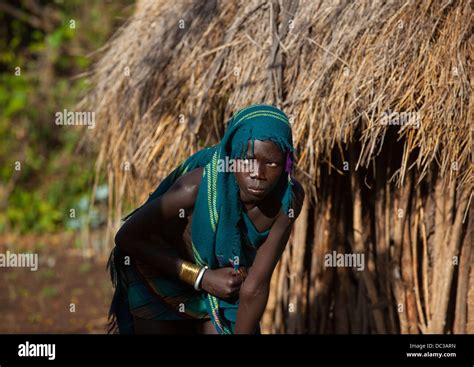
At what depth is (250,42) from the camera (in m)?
4.80

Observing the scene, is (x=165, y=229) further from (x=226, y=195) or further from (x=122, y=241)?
(x=226, y=195)

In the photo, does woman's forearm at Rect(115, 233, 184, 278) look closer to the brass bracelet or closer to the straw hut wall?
the brass bracelet

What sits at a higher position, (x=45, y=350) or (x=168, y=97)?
(x=168, y=97)

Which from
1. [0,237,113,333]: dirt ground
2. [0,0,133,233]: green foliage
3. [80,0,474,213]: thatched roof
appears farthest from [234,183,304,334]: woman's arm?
[0,0,133,233]: green foliage

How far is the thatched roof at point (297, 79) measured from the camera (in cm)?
413

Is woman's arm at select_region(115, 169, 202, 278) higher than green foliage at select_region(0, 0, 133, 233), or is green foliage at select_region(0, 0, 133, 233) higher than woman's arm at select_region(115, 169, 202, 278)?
green foliage at select_region(0, 0, 133, 233)

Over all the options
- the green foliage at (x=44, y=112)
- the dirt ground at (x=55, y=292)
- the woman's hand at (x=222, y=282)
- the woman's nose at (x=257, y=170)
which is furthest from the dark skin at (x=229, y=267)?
the green foliage at (x=44, y=112)

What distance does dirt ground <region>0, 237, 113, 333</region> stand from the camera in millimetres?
7279

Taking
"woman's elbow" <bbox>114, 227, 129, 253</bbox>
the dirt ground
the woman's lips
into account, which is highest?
the woman's lips

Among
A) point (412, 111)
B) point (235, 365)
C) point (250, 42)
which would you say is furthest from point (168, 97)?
point (235, 365)

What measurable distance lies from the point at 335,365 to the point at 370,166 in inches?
57.6

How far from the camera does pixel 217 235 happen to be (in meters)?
3.39

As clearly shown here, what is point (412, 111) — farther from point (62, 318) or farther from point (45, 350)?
point (62, 318)

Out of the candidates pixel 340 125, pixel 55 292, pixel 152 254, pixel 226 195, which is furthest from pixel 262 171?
pixel 55 292
